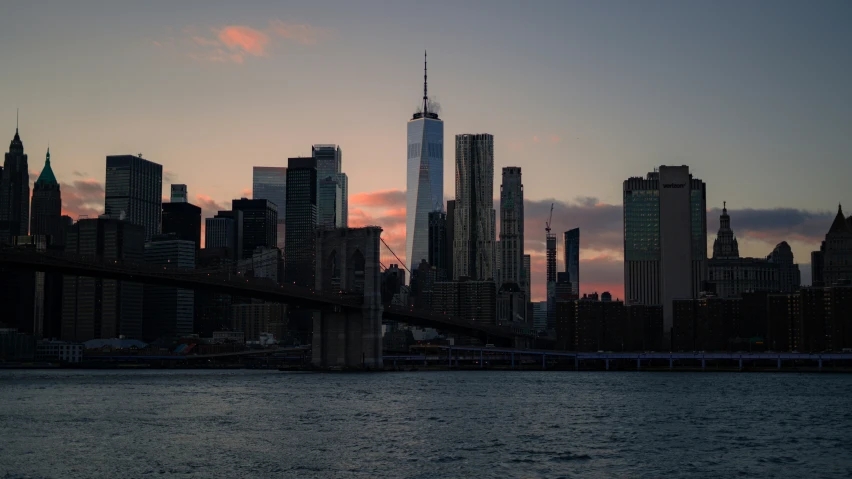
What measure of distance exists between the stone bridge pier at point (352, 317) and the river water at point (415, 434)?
95.3 ft

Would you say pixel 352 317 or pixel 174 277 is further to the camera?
pixel 352 317

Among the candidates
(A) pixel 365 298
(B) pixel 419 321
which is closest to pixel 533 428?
(A) pixel 365 298

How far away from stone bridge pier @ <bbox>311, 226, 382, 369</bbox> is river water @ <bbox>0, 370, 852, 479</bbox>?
1143 inches

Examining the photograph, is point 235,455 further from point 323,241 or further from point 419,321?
point 419,321

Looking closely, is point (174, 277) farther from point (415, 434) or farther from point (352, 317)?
point (415, 434)

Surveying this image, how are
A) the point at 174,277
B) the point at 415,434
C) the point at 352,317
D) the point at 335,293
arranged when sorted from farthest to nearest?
the point at 335,293
the point at 352,317
the point at 174,277
the point at 415,434

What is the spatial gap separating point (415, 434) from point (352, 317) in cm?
5971

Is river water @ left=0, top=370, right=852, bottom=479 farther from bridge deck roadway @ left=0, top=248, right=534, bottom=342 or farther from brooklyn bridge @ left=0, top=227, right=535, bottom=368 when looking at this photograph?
brooklyn bridge @ left=0, top=227, right=535, bottom=368

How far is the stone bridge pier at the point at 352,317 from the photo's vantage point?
102m

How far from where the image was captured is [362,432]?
146 ft

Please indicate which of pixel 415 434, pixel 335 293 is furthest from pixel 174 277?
pixel 415 434

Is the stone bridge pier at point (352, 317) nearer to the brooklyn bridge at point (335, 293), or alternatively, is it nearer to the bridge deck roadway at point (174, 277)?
the brooklyn bridge at point (335, 293)

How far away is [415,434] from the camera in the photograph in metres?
Answer: 44.2

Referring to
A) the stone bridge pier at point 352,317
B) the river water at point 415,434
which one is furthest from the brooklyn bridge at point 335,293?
the river water at point 415,434
